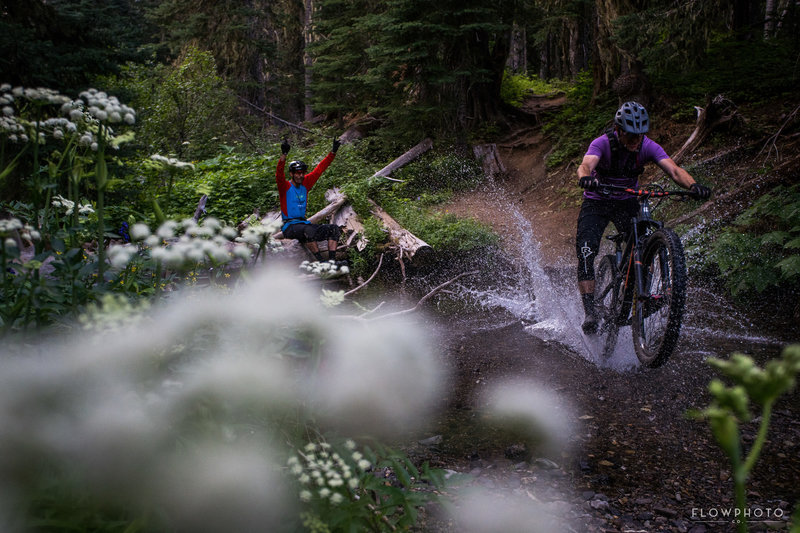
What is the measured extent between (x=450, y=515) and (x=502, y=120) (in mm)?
14944

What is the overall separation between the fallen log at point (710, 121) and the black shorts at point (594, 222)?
642cm

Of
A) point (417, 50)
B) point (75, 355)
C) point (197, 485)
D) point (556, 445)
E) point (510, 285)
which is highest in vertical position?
point (417, 50)

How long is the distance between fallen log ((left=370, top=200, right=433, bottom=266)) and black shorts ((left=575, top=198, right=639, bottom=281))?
395 cm

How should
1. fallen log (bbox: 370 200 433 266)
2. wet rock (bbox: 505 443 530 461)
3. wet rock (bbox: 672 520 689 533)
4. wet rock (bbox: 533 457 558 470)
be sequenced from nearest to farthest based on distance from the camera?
1. wet rock (bbox: 672 520 689 533)
2. wet rock (bbox: 533 457 558 470)
3. wet rock (bbox: 505 443 530 461)
4. fallen log (bbox: 370 200 433 266)

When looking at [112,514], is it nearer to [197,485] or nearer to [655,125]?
[197,485]

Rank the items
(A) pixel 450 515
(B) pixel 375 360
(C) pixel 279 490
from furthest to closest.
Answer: (A) pixel 450 515 → (B) pixel 375 360 → (C) pixel 279 490

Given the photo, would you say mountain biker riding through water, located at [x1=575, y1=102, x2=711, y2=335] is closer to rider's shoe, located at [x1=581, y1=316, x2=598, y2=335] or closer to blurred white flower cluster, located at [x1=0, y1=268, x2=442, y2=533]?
rider's shoe, located at [x1=581, y1=316, x2=598, y2=335]

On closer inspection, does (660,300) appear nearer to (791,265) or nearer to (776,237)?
(791,265)

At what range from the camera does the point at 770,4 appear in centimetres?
1475

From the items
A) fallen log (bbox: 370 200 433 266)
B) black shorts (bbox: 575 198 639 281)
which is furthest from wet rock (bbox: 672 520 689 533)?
fallen log (bbox: 370 200 433 266)

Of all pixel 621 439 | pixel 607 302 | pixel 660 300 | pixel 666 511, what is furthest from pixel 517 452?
pixel 607 302

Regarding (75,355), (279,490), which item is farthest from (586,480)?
(75,355)

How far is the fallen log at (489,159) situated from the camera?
14555 mm

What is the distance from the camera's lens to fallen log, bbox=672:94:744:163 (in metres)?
10.7
